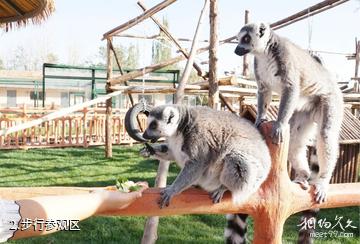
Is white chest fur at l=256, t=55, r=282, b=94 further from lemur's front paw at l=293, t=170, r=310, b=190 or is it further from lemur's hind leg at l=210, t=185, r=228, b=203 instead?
lemur's hind leg at l=210, t=185, r=228, b=203

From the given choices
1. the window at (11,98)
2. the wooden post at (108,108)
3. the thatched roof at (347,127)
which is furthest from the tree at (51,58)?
the thatched roof at (347,127)

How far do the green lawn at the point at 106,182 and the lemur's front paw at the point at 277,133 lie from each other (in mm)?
2703

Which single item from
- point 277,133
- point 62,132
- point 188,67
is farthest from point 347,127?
point 62,132

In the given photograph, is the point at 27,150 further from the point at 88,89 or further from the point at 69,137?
the point at 88,89

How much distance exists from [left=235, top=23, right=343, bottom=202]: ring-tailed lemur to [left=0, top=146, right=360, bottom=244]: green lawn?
2.35 meters

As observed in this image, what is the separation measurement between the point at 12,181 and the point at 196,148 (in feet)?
19.8

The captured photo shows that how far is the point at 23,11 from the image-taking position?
421 cm

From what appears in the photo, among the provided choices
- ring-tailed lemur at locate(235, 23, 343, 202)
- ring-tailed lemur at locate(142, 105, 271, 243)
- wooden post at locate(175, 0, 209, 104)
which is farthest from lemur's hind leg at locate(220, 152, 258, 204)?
wooden post at locate(175, 0, 209, 104)

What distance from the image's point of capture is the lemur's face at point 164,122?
2.30 m

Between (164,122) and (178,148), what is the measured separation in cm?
16

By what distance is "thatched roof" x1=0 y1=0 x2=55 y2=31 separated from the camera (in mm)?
3988

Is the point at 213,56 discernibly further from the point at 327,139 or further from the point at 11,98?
the point at 11,98

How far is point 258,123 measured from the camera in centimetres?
256

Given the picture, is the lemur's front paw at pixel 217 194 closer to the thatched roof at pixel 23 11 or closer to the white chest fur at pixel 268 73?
the white chest fur at pixel 268 73
